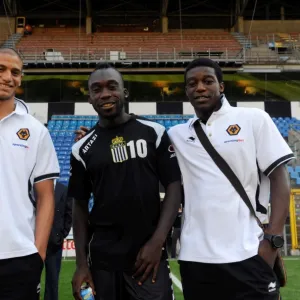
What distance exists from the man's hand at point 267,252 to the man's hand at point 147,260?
48cm

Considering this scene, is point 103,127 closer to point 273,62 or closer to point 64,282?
point 64,282

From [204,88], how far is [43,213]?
105 cm

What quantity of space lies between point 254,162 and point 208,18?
82.8 feet

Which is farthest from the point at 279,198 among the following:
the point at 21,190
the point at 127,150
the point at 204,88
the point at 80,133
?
the point at 21,190

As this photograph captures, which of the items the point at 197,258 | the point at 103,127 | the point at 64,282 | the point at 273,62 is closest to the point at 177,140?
the point at 103,127

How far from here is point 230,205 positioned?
1.93m

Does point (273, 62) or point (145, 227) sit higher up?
point (273, 62)

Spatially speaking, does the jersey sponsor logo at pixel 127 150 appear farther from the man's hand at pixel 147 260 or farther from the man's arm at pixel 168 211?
the man's hand at pixel 147 260

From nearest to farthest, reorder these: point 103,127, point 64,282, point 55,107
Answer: point 103,127
point 64,282
point 55,107

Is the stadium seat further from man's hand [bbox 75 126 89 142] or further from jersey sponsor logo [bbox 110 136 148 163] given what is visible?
Answer: jersey sponsor logo [bbox 110 136 148 163]

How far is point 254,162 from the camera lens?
2.00m

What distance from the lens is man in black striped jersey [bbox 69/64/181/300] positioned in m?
1.93

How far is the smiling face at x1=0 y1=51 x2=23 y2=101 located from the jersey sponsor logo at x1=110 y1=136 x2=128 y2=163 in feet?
1.89

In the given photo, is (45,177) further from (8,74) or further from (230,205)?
(230,205)
